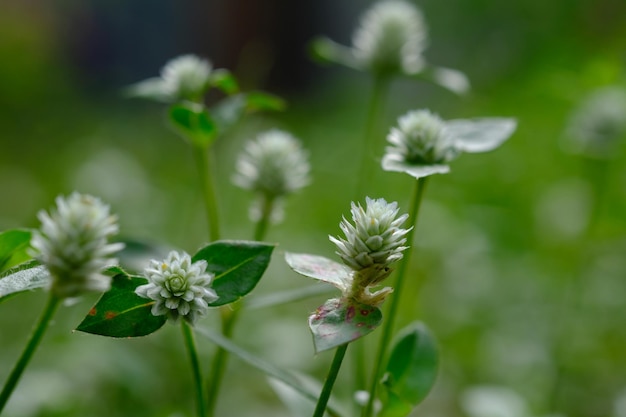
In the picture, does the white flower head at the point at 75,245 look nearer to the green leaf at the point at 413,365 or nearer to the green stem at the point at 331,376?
the green stem at the point at 331,376

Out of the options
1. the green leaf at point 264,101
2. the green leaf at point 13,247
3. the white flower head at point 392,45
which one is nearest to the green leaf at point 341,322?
the green leaf at point 13,247

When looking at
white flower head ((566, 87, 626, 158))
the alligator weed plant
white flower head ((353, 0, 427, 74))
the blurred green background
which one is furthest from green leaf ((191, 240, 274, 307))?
white flower head ((566, 87, 626, 158))

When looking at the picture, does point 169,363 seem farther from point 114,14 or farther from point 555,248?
point 114,14

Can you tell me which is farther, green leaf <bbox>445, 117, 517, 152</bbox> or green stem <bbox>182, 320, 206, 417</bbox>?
green leaf <bbox>445, 117, 517, 152</bbox>

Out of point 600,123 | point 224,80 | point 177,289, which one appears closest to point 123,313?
point 177,289

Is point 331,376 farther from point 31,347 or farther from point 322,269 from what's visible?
point 31,347

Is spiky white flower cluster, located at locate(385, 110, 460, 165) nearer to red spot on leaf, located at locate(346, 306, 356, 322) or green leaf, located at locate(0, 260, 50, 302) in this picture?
red spot on leaf, located at locate(346, 306, 356, 322)

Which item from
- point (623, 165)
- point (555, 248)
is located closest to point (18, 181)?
point (555, 248)
